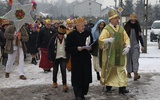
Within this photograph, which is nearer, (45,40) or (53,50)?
(53,50)

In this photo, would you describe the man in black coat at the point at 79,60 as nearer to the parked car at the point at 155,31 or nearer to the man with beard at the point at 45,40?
Result: the man with beard at the point at 45,40

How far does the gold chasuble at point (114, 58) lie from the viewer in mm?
8242

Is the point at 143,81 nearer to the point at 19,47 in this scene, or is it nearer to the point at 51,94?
the point at 51,94

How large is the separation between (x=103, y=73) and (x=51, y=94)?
1.29m

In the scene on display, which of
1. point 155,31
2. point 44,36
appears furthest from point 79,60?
point 155,31

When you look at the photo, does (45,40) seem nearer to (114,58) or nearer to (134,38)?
(134,38)

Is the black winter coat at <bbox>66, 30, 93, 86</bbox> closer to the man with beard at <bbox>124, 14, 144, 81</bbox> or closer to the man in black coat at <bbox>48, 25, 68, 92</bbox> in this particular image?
the man in black coat at <bbox>48, 25, 68, 92</bbox>

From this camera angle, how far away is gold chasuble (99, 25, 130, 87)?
8.24 m

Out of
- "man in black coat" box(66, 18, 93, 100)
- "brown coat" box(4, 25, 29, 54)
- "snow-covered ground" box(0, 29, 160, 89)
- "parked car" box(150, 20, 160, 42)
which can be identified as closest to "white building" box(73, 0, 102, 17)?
"parked car" box(150, 20, 160, 42)

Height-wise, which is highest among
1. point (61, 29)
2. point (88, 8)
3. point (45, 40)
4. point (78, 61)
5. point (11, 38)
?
point (88, 8)

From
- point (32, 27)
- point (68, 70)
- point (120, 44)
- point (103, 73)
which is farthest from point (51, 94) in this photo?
point (32, 27)

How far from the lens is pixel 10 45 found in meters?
10.7

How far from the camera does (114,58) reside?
8266 millimetres

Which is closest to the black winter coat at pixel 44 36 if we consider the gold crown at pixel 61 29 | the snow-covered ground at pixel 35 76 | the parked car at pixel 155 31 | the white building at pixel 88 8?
the snow-covered ground at pixel 35 76
